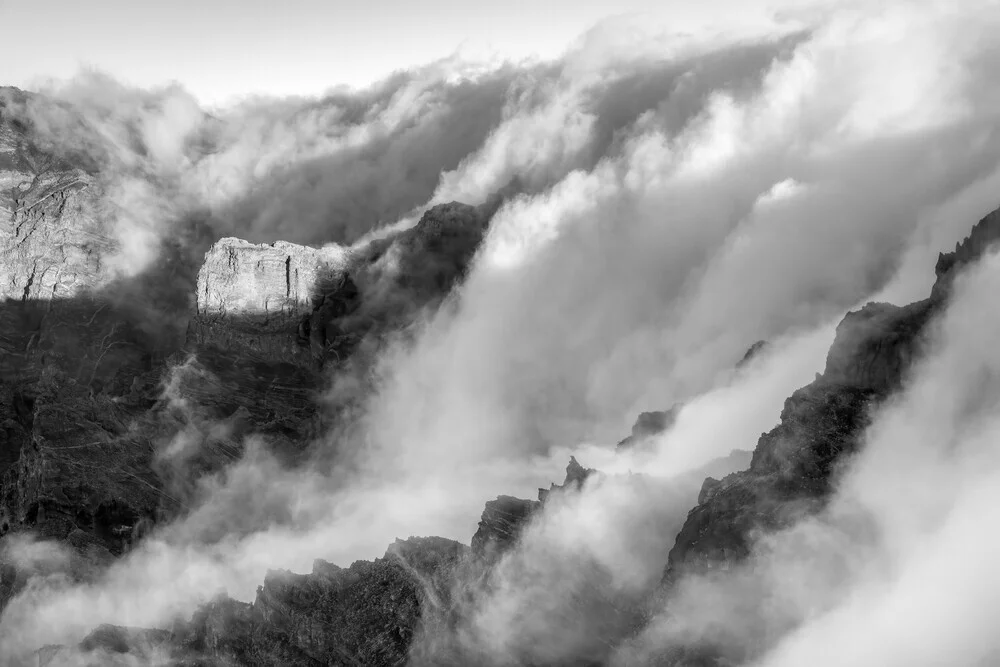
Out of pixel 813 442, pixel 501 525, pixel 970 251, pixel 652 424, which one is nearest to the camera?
pixel 970 251

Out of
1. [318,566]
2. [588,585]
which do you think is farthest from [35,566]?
[588,585]

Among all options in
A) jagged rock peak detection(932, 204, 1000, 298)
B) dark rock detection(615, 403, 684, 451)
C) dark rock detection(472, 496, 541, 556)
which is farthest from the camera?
dark rock detection(615, 403, 684, 451)

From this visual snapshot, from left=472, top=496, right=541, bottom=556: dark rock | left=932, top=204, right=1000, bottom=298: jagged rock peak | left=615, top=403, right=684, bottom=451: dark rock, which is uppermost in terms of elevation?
left=932, top=204, right=1000, bottom=298: jagged rock peak

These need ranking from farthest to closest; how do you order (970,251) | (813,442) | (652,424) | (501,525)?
(652,424)
(501,525)
(813,442)
(970,251)

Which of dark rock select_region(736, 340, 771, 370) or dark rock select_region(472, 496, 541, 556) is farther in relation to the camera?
dark rock select_region(736, 340, 771, 370)

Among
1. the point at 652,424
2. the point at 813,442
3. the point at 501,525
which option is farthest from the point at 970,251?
the point at 652,424

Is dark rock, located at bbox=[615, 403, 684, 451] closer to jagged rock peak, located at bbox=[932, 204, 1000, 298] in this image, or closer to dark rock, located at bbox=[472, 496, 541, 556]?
dark rock, located at bbox=[472, 496, 541, 556]

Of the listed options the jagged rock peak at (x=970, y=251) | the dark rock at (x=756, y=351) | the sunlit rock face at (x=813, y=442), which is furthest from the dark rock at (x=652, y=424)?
the jagged rock peak at (x=970, y=251)

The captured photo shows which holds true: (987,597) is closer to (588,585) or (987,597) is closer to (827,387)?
(827,387)

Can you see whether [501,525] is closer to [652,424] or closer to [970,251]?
[652,424]

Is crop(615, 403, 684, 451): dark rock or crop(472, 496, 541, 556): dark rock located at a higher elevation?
crop(615, 403, 684, 451): dark rock

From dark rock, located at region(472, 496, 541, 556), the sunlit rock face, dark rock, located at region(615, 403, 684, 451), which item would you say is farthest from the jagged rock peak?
dark rock, located at region(615, 403, 684, 451)
